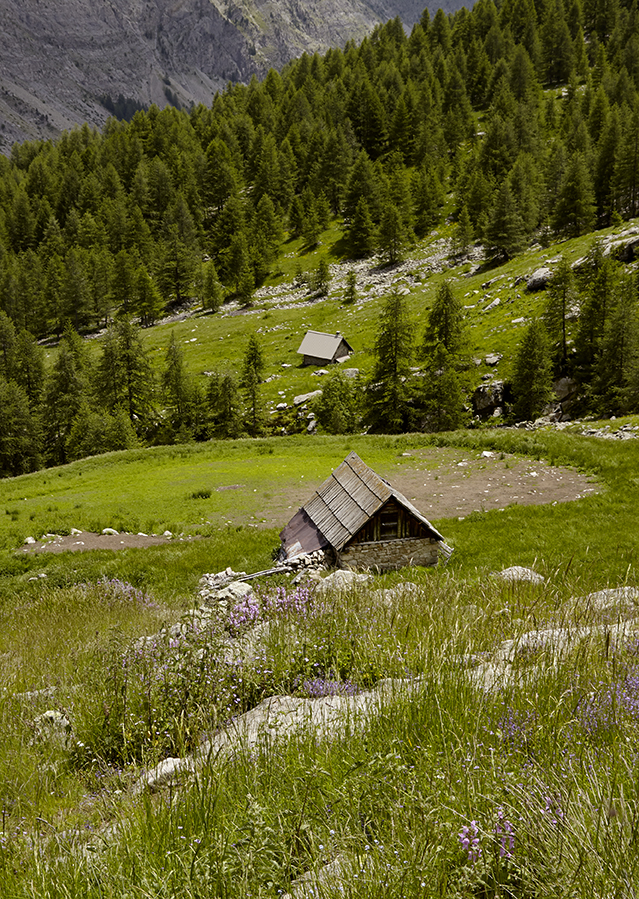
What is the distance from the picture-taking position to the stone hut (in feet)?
234

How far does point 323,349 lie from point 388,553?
55.6 m

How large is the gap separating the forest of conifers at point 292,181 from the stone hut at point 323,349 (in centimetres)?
1742

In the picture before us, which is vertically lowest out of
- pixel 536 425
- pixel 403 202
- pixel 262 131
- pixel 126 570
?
pixel 126 570

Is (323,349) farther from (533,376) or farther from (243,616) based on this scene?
(243,616)

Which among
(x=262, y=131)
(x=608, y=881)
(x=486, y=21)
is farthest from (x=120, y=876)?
(x=486, y=21)

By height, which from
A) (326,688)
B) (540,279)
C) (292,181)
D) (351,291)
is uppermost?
(292,181)

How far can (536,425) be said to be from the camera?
47.7m

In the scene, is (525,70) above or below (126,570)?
above

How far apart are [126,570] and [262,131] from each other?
490ft

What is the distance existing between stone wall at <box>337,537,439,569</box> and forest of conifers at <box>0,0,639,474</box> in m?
41.8

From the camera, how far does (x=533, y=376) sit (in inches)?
1891

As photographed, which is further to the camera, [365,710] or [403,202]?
[403,202]

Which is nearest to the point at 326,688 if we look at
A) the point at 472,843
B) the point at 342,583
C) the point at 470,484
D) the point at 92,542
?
the point at 472,843

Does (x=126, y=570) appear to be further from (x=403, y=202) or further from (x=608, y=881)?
(x=403, y=202)
